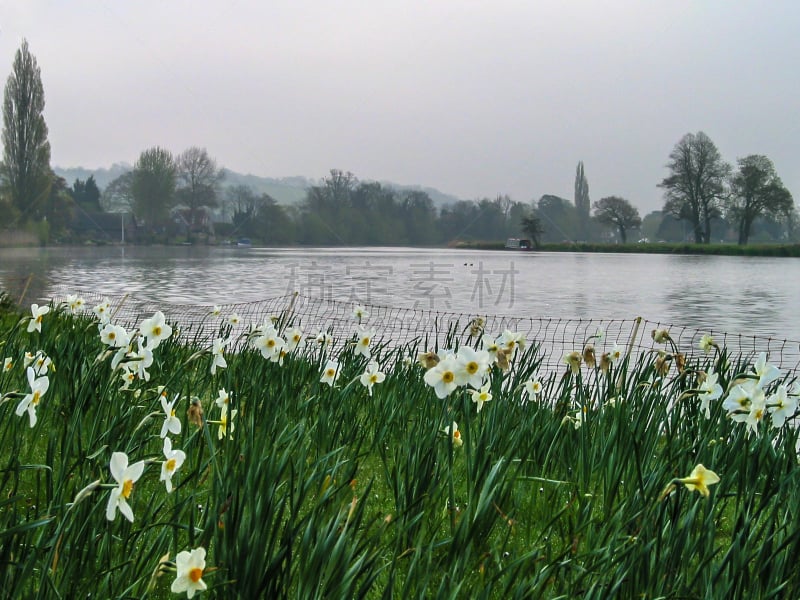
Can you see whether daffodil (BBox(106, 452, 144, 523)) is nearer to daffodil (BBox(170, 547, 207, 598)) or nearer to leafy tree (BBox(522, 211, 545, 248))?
daffodil (BBox(170, 547, 207, 598))

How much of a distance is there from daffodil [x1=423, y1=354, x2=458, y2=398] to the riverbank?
243ft

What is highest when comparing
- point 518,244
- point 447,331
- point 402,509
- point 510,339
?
point 518,244

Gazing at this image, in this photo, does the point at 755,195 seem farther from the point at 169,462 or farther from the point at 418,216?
the point at 169,462

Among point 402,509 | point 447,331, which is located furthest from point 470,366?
point 447,331

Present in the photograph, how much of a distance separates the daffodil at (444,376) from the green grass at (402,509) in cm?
22

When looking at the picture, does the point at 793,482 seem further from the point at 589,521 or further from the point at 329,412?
the point at 329,412

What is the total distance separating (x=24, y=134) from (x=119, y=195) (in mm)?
36372

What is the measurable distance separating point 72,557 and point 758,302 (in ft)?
67.3

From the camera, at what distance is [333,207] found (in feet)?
236

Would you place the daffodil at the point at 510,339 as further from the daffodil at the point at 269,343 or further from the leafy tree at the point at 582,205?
the leafy tree at the point at 582,205

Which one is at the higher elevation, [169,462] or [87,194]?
[87,194]

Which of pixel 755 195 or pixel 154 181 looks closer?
pixel 755 195

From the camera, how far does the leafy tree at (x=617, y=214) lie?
78.8m

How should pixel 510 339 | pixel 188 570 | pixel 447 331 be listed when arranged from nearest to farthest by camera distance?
1. pixel 188 570
2. pixel 510 339
3. pixel 447 331
